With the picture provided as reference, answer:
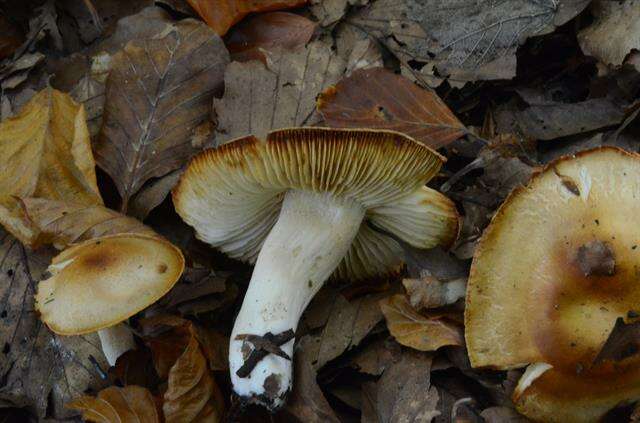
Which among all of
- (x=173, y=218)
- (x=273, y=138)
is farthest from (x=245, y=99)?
(x=273, y=138)

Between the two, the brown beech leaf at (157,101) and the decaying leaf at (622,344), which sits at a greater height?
the brown beech leaf at (157,101)

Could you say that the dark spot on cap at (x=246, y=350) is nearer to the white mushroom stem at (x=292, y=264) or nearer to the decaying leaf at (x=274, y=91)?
the white mushroom stem at (x=292, y=264)

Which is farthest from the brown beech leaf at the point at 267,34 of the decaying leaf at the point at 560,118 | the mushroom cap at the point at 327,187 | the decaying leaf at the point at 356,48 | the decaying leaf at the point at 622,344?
the decaying leaf at the point at 622,344

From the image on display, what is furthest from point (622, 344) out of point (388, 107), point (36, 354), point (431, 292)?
point (36, 354)

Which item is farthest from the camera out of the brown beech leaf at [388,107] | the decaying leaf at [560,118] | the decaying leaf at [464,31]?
the decaying leaf at [464,31]

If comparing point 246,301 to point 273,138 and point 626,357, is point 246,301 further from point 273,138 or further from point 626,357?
point 626,357

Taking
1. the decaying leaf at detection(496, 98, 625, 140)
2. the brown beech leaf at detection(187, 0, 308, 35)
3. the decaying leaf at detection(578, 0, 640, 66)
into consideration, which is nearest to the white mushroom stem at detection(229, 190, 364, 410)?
the decaying leaf at detection(496, 98, 625, 140)

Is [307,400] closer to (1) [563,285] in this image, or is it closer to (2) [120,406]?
(2) [120,406]

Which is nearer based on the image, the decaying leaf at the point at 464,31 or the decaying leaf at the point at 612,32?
the decaying leaf at the point at 612,32
